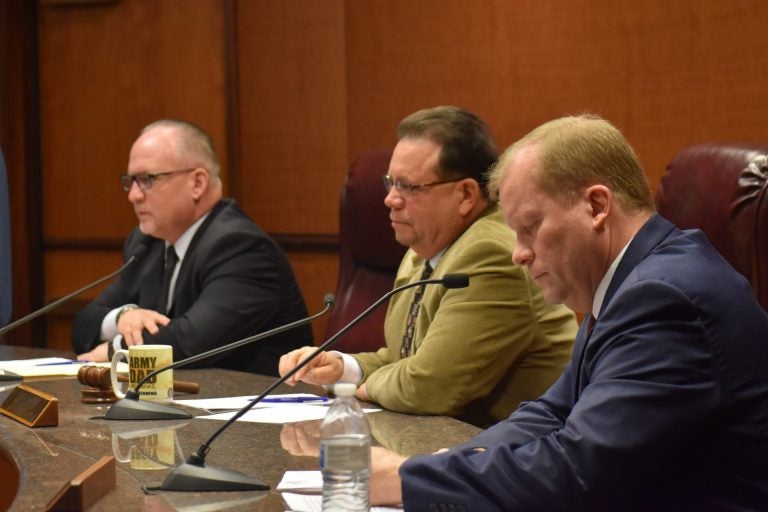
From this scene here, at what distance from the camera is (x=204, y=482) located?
70.9 inches

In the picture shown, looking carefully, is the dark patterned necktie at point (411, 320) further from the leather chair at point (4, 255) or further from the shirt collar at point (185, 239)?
the leather chair at point (4, 255)

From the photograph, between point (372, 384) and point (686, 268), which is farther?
point (372, 384)

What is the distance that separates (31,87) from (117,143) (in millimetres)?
546

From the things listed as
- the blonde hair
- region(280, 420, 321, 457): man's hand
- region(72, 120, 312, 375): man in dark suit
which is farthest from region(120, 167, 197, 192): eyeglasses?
the blonde hair

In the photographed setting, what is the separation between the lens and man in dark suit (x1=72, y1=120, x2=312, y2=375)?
3.57 m

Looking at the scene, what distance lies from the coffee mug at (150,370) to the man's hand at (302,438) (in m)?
0.41

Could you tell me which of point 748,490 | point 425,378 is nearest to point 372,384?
point 425,378

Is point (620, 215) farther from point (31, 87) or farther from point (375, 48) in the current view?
point (31, 87)

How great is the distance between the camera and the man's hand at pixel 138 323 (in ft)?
11.6

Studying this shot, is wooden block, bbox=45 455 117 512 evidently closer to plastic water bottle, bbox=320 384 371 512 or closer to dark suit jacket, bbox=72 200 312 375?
plastic water bottle, bbox=320 384 371 512

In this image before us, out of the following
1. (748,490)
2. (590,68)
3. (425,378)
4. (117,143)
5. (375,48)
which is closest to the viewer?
(748,490)

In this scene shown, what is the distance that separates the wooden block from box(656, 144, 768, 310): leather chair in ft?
3.99

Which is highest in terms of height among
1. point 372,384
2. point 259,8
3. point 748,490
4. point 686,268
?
point 259,8

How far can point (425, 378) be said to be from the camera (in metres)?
2.59
